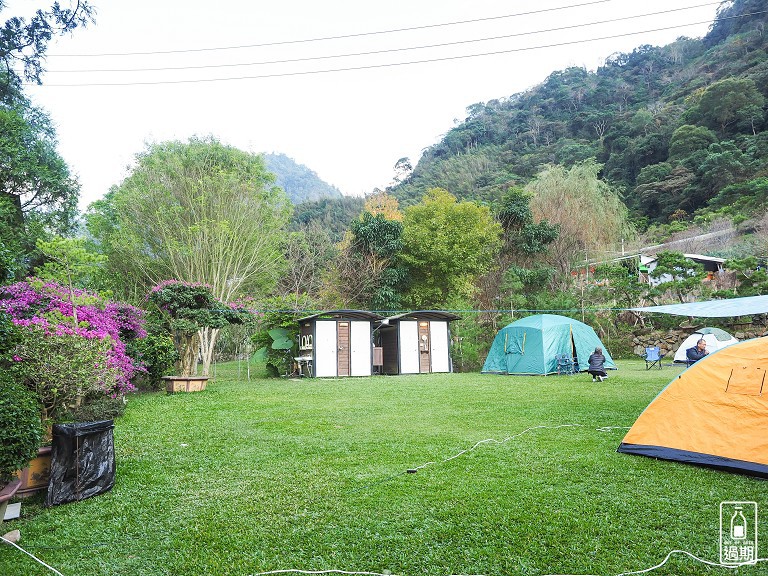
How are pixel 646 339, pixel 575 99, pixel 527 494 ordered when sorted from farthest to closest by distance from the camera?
pixel 575 99
pixel 646 339
pixel 527 494

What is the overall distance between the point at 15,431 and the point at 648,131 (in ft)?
119

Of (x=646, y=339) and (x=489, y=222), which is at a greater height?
(x=489, y=222)

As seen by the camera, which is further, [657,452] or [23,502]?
[657,452]

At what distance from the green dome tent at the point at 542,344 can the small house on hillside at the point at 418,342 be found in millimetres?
2343

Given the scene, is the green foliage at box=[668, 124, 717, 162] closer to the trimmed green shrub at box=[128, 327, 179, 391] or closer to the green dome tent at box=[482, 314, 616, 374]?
the green dome tent at box=[482, 314, 616, 374]

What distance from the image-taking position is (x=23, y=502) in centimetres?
383

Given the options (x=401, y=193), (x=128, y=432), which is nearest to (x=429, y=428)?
(x=128, y=432)

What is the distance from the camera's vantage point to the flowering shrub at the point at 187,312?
1167 cm

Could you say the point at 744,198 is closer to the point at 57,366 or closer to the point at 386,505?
the point at 386,505

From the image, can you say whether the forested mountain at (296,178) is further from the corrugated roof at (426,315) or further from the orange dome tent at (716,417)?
the orange dome tent at (716,417)

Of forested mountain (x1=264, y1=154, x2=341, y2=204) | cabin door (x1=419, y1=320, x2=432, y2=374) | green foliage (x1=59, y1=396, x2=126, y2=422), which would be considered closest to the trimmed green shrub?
green foliage (x1=59, y1=396, x2=126, y2=422)

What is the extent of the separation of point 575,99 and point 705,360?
4464cm

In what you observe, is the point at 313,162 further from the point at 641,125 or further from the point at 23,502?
the point at 23,502

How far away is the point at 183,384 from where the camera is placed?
35.8ft
